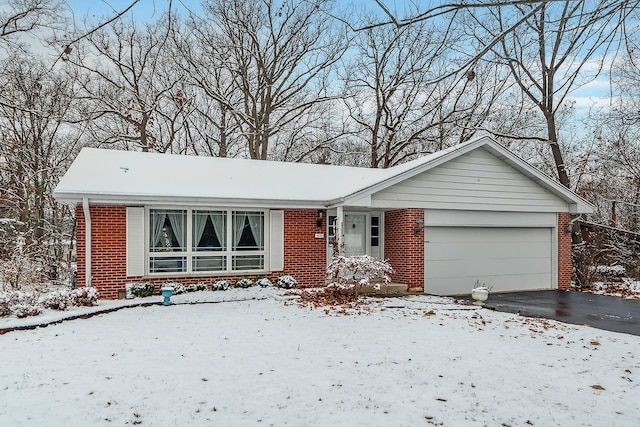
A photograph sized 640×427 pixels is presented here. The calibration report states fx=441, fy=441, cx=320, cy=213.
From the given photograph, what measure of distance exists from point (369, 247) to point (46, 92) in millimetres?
15611

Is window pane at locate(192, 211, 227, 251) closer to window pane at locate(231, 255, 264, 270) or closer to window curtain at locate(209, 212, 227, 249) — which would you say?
window curtain at locate(209, 212, 227, 249)

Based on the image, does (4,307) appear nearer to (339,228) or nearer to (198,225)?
(198,225)

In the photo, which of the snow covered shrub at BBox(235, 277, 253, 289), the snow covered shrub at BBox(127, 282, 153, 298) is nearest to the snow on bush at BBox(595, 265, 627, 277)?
the snow covered shrub at BBox(235, 277, 253, 289)

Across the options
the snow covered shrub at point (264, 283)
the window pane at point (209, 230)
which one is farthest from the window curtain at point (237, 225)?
the snow covered shrub at point (264, 283)

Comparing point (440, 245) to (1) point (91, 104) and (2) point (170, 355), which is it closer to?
(2) point (170, 355)

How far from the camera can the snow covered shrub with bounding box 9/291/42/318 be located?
8.12 m

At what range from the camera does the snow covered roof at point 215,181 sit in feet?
34.5

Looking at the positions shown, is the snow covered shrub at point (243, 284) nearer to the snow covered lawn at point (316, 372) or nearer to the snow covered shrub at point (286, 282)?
the snow covered shrub at point (286, 282)

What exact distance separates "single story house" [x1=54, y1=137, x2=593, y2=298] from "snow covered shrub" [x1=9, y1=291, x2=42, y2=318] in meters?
1.67

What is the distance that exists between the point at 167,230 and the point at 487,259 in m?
9.02

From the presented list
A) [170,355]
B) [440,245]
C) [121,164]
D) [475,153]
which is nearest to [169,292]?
[170,355]

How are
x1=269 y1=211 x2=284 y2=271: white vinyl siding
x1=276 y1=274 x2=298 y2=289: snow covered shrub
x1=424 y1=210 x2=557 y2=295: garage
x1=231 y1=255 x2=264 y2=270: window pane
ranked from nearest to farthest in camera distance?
x1=276 y1=274 x2=298 y2=289: snow covered shrub, x1=231 y1=255 x2=264 y2=270: window pane, x1=269 y1=211 x2=284 y2=271: white vinyl siding, x1=424 y1=210 x2=557 y2=295: garage

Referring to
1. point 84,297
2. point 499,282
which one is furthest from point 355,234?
point 84,297

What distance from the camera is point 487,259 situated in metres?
12.9
